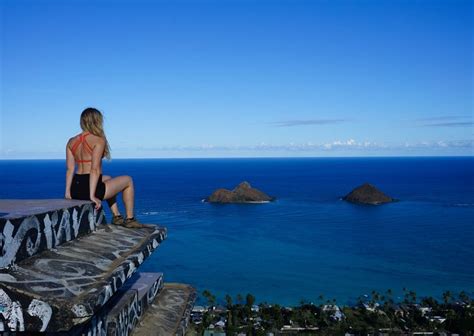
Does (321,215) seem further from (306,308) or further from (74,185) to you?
(74,185)

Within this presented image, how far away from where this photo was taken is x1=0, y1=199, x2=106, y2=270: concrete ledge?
3086 millimetres

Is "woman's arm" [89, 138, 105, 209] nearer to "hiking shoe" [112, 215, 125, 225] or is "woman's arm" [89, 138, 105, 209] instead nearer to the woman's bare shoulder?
the woman's bare shoulder

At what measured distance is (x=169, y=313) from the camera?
20.3 feet

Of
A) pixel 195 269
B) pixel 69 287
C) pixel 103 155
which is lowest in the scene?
pixel 195 269

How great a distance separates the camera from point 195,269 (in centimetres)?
4741

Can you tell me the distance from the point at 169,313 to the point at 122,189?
1.69 metres

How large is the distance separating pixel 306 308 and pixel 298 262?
19.7 meters

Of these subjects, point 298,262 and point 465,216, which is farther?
point 465,216

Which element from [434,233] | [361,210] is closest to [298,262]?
[434,233]

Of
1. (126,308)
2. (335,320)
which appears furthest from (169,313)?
(335,320)

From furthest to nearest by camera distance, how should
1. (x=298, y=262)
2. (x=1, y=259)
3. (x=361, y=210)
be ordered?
(x=361, y=210) < (x=298, y=262) < (x=1, y=259)

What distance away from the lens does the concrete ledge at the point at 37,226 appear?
121 inches

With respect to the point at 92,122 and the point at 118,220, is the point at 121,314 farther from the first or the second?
the point at 92,122

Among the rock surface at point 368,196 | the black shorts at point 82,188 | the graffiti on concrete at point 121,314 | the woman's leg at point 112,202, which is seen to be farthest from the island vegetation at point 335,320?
the rock surface at point 368,196
